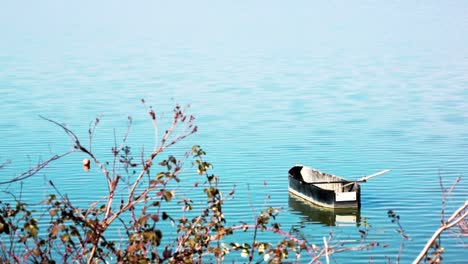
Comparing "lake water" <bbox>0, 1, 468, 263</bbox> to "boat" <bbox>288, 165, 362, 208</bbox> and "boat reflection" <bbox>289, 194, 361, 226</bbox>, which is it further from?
"boat" <bbox>288, 165, 362, 208</bbox>

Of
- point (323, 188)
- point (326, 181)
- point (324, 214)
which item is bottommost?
point (324, 214)

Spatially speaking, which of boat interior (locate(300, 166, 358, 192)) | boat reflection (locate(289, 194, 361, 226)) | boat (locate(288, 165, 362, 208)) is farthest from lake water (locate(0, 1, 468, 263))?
boat interior (locate(300, 166, 358, 192))

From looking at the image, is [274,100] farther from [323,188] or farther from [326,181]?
[323,188]

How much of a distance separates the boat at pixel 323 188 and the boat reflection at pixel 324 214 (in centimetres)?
16

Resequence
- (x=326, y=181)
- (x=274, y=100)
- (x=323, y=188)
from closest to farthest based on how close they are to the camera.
→ 1. (x=323, y=188)
2. (x=326, y=181)
3. (x=274, y=100)

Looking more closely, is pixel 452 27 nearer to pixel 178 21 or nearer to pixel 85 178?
pixel 178 21

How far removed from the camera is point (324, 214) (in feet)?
97.6

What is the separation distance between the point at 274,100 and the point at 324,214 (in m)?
20.6

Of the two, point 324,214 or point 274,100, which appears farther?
point 274,100

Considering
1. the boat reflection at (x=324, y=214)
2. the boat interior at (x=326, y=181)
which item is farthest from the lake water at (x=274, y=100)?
the boat interior at (x=326, y=181)

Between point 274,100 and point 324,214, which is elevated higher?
point 274,100

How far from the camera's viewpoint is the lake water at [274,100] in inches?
1193

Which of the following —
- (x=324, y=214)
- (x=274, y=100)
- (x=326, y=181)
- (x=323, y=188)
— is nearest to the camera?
(x=324, y=214)

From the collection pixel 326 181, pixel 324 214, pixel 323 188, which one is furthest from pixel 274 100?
pixel 324 214
